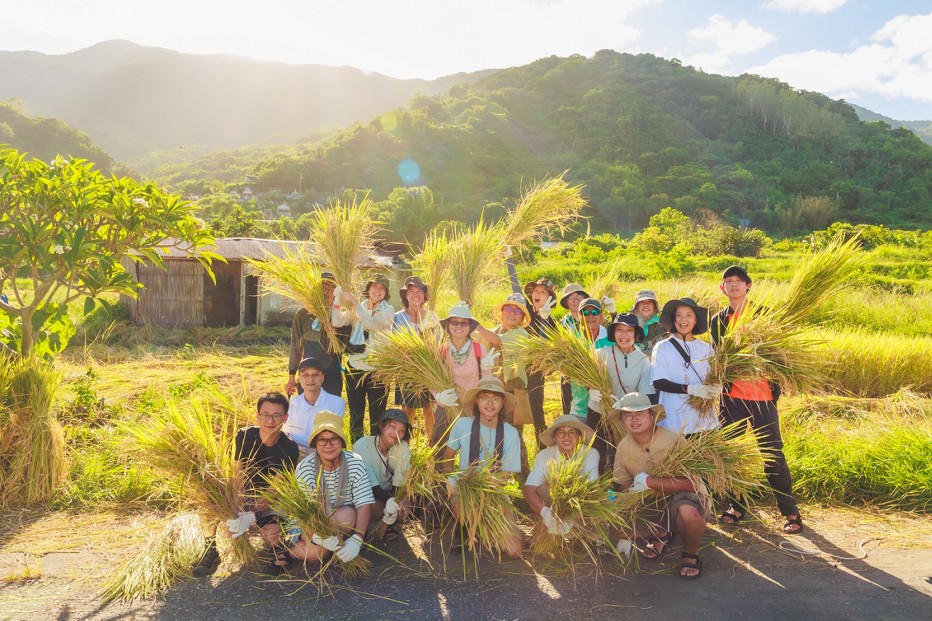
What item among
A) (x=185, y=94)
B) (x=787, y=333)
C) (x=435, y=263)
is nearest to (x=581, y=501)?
(x=787, y=333)

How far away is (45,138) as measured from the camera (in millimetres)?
39125

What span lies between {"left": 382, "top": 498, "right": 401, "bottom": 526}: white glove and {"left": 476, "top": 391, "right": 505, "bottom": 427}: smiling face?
649 mm

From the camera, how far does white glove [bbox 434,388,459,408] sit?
3592 millimetres

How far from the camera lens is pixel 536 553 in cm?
319

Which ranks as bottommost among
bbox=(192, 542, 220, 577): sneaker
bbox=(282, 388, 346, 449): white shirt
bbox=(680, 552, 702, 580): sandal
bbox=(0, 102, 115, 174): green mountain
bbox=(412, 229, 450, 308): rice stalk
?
bbox=(192, 542, 220, 577): sneaker

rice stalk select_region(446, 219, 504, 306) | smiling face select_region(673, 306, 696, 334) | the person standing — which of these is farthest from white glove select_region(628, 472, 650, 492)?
rice stalk select_region(446, 219, 504, 306)

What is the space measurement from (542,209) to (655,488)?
2368mm

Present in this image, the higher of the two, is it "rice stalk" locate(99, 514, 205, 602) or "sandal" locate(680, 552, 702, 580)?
"sandal" locate(680, 552, 702, 580)

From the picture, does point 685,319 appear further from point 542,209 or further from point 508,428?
point 542,209

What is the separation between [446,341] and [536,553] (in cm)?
136

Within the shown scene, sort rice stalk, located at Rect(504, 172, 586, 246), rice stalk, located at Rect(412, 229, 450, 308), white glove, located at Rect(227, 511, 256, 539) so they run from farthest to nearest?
rice stalk, located at Rect(504, 172, 586, 246)
rice stalk, located at Rect(412, 229, 450, 308)
white glove, located at Rect(227, 511, 256, 539)

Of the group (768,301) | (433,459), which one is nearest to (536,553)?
(433,459)

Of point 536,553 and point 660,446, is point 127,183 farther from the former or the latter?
point 660,446

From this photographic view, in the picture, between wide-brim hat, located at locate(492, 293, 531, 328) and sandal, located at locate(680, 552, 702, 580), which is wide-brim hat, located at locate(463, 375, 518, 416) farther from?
sandal, located at locate(680, 552, 702, 580)
